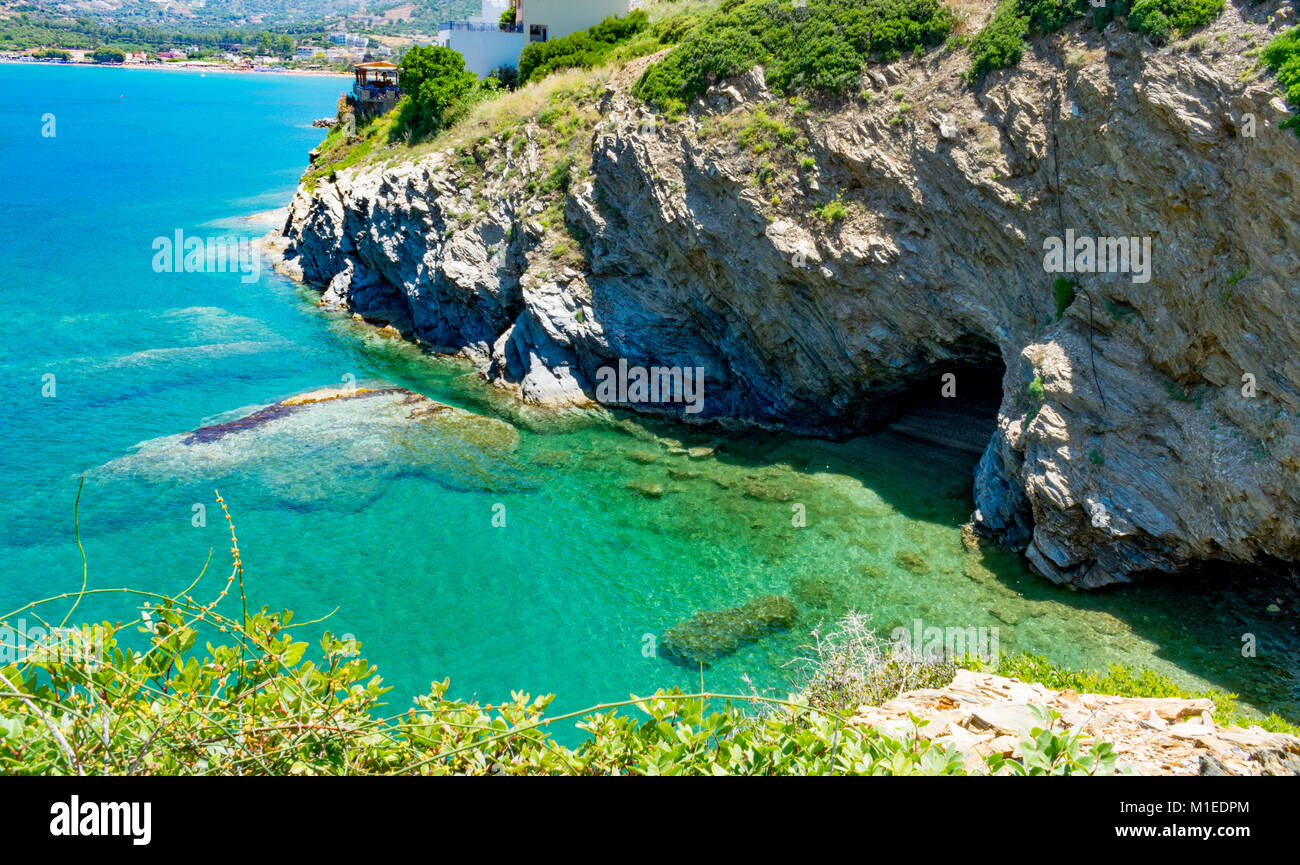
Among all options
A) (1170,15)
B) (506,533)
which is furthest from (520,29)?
(1170,15)

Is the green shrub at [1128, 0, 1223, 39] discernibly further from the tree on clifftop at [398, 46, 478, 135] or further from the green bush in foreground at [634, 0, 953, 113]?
the tree on clifftop at [398, 46, 478, 135]

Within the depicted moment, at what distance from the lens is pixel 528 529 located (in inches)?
1065

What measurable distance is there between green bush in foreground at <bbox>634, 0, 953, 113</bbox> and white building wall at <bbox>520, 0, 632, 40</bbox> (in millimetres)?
16316

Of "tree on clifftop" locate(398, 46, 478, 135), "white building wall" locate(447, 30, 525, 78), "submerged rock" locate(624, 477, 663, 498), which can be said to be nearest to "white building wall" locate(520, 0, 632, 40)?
"white building wall" locate(447, 30, 525, 78)

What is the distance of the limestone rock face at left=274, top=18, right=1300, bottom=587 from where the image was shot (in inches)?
751

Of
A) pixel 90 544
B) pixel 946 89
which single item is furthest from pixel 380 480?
pixel 946 89

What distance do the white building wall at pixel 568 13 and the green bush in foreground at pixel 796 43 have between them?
53.5 feet

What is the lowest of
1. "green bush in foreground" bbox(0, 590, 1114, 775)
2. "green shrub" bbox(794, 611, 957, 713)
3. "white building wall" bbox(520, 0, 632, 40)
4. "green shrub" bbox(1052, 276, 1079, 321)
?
"green shrub" bbox(794, 611, 957, 713)

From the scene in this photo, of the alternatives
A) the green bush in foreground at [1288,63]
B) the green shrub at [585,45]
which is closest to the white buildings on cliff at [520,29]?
the green shrub at [585,45]

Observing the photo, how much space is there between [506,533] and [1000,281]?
17109mm

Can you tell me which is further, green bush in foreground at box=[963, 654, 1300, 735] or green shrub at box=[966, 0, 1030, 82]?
green shrub at box=[966, 0, 1030, 82]

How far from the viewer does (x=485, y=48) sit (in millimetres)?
50625

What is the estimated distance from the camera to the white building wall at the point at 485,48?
5028 centimetres
